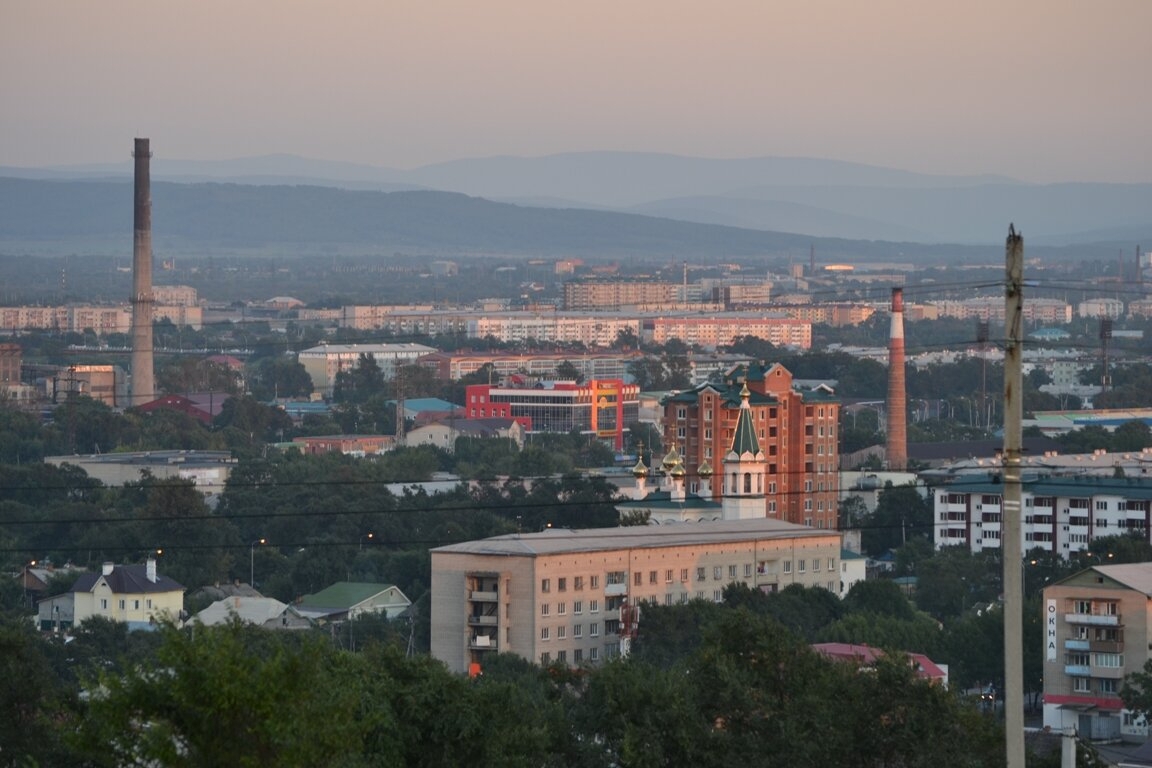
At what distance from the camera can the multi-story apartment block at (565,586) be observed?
114ft

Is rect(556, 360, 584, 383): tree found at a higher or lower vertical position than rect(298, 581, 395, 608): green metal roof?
higher

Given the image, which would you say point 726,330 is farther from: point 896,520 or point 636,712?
point 636,712

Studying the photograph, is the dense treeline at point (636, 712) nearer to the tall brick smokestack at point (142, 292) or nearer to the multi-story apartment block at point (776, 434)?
the multi-story apartment block at point (776, 434)

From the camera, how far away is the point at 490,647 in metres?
34.6

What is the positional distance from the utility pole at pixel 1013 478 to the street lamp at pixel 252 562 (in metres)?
32.6

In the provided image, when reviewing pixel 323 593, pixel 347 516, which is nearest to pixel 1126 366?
pixel 347 516

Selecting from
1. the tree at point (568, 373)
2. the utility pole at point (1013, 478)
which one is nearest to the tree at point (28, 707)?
the utility pole at point (1013, 478)

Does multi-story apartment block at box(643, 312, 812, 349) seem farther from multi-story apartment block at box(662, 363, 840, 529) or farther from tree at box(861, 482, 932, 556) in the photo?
multi-story apartment block at box(662, 363, 840, 529)

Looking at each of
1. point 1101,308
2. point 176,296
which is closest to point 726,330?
point 1101,308

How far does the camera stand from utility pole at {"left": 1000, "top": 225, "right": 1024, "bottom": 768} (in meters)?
11.6

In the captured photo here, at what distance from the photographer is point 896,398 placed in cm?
6134

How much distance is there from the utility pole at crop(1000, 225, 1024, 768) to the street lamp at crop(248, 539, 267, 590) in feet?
107

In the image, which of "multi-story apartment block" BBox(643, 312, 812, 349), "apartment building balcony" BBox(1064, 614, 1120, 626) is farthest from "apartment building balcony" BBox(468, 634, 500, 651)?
"multi-story apartment block" BBox(643, 312, 812, 349)

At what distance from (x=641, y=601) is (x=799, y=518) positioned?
13947 millimetres
